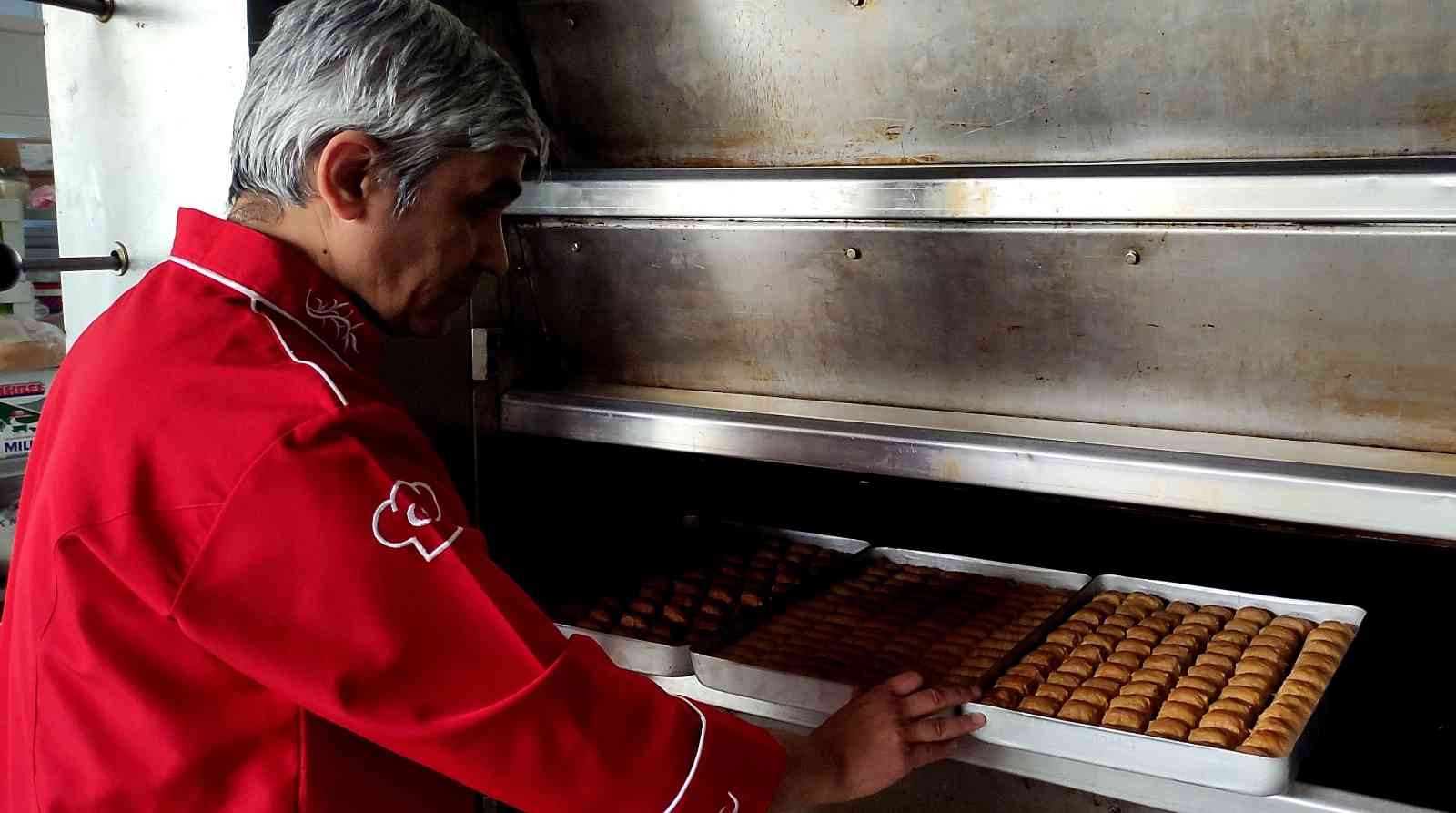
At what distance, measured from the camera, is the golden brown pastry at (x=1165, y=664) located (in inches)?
74.1

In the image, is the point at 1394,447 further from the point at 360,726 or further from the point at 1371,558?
the point at 360,726

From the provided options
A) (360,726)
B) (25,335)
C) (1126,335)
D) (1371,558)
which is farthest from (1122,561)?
(25,335)

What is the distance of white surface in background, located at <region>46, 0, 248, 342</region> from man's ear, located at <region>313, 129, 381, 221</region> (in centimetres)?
78

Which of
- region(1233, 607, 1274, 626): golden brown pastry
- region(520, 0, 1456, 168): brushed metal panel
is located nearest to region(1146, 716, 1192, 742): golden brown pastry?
region(1233, 607, 1274, 626): golden brown pastry

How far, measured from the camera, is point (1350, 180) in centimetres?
152

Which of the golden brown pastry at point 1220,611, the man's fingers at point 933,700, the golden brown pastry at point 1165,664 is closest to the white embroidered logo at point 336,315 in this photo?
the man's fingers at point 933,700

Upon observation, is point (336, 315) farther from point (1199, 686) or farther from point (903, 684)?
point (1199, 686)

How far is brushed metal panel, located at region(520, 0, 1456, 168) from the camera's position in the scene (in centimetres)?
165

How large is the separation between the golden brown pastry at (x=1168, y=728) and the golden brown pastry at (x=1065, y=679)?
0.14 metres

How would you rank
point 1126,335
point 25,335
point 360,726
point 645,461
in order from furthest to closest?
point 25,335 → point 645,461 → point 1126,335 → point 360,726

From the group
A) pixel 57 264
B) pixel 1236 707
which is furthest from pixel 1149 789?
pixel 57 264

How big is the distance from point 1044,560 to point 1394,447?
0.73m

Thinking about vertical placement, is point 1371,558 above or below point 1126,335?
below

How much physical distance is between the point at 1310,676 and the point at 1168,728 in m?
0.26
